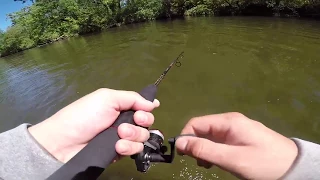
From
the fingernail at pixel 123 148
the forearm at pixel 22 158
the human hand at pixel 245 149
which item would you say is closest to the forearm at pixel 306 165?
the human hand at pixel 245 149

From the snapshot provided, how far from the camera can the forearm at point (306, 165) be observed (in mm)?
1129

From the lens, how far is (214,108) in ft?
19.2

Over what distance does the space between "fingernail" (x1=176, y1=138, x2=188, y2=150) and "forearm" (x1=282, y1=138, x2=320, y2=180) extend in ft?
1.93

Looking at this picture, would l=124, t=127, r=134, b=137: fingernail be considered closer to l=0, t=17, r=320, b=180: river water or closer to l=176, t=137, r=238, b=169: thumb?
l=176, t=137, r=238, b=169: thumb

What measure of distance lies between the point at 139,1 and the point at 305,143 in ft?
118

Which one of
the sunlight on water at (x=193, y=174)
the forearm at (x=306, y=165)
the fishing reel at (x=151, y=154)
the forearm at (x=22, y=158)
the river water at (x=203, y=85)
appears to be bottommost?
the sunlight on water at (x=193, y=174)

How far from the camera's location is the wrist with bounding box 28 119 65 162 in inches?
72.4

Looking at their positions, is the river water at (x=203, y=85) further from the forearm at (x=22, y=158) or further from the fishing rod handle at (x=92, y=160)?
the fishing rod handle at (x=92, y=160)

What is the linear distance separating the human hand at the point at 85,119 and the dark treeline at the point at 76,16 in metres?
28.8

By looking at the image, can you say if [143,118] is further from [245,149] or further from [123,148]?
[245,149]

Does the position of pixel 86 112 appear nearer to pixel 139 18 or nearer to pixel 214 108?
pixel 214 108

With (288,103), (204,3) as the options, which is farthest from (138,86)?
(204,3)

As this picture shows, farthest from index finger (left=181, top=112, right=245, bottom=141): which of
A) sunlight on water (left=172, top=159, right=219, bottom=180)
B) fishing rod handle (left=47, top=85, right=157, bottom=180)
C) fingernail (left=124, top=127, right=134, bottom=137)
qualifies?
sunlight on water (left=172, top=159, right=219, bottom=180)

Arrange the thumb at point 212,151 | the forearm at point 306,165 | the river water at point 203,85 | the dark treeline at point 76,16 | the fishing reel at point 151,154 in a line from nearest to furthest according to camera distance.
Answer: the forearm at point 306,165
the thumb at point 212,151
the fishing reel at point 151,154
the river water at point 203,85
the dark treeline at point 76,16
